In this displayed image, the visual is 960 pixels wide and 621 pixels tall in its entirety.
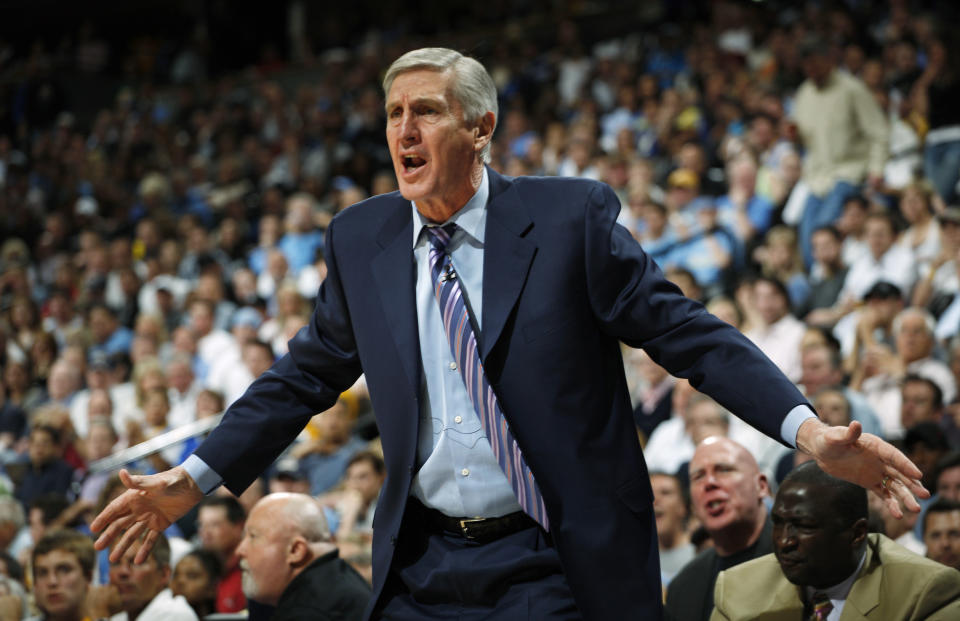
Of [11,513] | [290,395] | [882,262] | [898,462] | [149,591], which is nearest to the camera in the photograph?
[898,462]

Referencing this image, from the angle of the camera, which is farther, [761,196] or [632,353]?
[761,196]

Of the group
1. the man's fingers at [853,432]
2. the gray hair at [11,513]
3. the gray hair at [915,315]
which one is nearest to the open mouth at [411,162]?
the man's fingers at [853,432]

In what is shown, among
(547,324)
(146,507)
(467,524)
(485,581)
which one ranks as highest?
(547,324)

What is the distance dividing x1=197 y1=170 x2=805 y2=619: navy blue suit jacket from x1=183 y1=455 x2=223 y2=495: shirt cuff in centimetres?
2

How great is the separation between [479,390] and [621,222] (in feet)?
22.9

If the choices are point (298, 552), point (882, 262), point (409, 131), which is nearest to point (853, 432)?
point (409, 131)

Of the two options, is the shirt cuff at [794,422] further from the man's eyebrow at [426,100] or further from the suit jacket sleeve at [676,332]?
the man's eyebrow at [426,100]

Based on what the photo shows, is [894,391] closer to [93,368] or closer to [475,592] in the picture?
[475,592]

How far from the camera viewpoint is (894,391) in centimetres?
602

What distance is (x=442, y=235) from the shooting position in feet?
7.95

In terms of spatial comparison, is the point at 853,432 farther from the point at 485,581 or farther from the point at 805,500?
the point at 805,500

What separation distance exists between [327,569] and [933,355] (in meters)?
3.84

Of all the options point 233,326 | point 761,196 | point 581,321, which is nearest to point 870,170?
point 761,196

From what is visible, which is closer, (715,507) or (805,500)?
(805,500)
